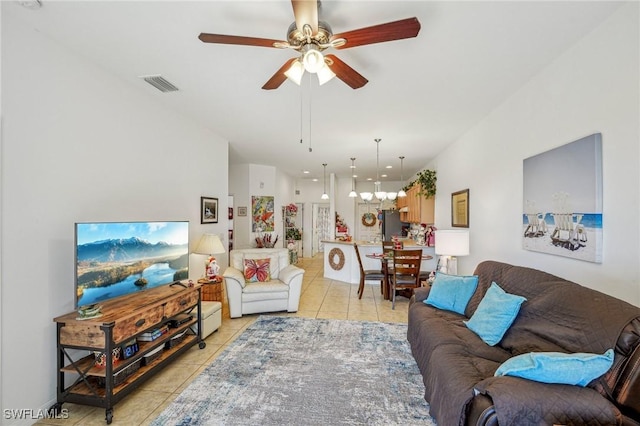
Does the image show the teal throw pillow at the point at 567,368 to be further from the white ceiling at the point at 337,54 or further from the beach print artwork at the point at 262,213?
the beach print artwork at the point at 262,213

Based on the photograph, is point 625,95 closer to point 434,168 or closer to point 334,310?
point 334,310

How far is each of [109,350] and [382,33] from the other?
8.92 ft

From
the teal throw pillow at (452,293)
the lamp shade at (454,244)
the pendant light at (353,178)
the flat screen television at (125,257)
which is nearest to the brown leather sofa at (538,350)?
the teal throw pillow at (452,293)

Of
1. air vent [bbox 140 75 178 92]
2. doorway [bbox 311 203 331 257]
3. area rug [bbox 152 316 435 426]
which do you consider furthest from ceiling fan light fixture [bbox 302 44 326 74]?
doorway [bbox 311 203 331 257]

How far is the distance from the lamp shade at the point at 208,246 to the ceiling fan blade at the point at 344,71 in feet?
9.21

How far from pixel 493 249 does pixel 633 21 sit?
2.34 m

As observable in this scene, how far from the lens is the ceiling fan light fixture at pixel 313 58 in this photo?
1.60 metres

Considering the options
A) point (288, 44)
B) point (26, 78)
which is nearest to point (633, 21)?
point (288, 44)

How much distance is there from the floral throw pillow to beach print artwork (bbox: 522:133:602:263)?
128 inches

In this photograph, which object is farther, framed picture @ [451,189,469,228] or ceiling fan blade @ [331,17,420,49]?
framed picture @ [451,189,469,228]

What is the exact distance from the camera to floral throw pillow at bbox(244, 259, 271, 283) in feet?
13.6

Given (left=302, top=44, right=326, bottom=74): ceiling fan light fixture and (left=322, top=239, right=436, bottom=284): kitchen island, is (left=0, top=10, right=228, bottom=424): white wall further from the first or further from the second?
(left=322, top=239, right=436, bottom=284): kitchen island

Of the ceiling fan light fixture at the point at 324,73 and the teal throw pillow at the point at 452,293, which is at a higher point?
the ceiling fan light fixture at the point at 324,73

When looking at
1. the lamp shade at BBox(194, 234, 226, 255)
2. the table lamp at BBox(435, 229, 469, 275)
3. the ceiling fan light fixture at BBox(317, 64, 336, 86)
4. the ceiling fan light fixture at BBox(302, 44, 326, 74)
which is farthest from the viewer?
the lamp shade at BBox(194, 234, 226, 255)
